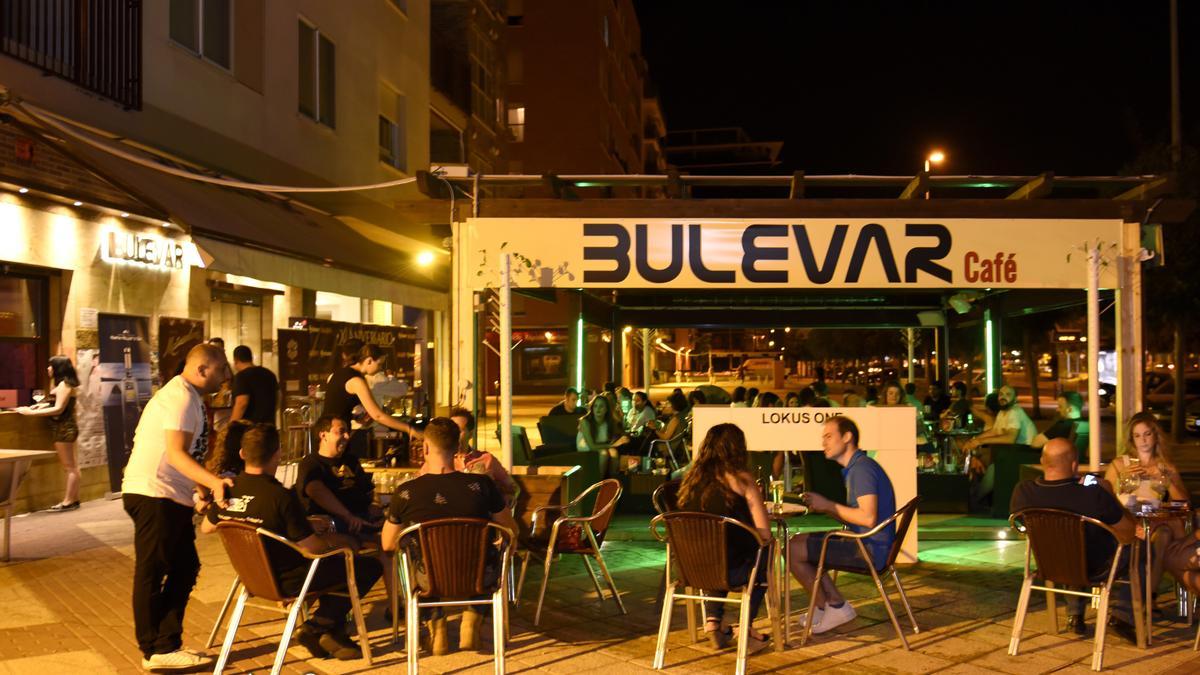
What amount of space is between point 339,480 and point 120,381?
569 centimetres

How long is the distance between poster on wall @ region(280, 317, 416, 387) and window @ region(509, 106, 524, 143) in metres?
27.1

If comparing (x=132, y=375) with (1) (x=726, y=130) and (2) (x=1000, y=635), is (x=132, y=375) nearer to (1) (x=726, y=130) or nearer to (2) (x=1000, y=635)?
(2) (x=1000, y=635)

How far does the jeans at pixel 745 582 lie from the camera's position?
17.8 feet

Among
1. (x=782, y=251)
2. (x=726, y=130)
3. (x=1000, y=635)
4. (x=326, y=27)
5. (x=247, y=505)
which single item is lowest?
(x=1000, y=635)

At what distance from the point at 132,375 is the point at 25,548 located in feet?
10.5

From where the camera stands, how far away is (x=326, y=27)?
16.2 m

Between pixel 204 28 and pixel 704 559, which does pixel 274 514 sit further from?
pixel 204 28

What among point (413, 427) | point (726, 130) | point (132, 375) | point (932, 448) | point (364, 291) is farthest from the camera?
point (726, 130)

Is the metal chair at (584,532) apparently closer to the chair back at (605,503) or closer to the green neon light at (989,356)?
the chair back at (605,503)

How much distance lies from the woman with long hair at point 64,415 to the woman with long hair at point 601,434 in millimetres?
4934

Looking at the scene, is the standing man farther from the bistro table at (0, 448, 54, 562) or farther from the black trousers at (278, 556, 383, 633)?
the black trousers at (278, 556, 383, 633)

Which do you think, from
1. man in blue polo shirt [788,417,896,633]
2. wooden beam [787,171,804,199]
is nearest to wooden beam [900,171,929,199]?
wooden beam [787,171,804,199]

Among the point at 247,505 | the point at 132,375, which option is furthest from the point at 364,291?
the point at 247,505

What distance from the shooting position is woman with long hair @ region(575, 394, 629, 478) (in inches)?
432
